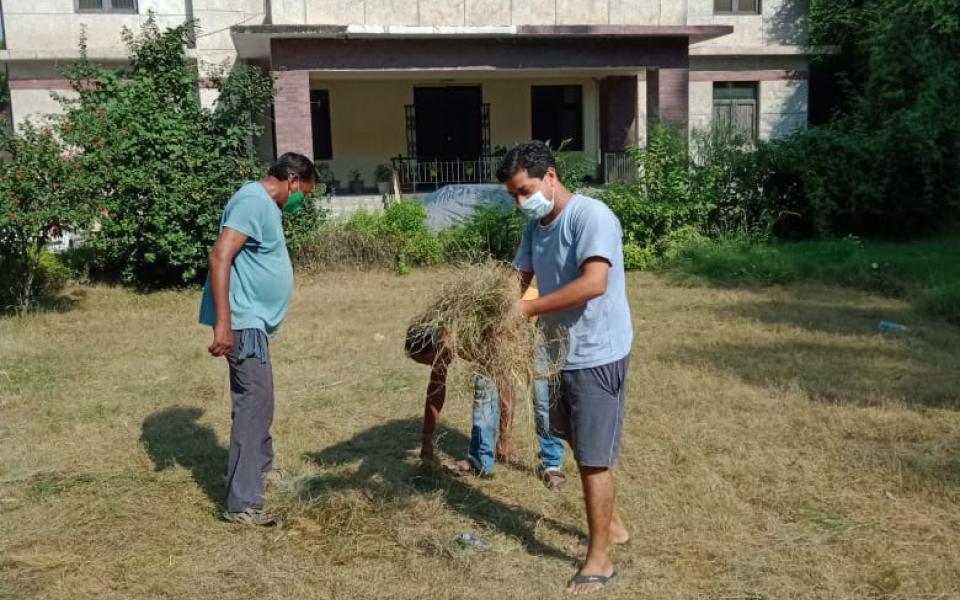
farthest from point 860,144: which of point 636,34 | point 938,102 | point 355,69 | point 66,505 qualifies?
point 66,505

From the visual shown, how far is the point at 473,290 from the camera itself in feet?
12.7

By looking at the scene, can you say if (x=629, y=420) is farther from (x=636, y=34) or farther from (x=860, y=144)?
(x=636, y=34)

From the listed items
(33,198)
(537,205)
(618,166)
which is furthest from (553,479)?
(618,166)

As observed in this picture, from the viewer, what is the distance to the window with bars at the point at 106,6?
16500 millimetres

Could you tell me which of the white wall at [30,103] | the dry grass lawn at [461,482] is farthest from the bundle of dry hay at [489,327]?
the white wall at [30,103]

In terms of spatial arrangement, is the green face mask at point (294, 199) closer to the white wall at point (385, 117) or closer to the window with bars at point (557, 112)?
the white wall at point (385, 117)

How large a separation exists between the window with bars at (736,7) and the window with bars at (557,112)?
11.4ft

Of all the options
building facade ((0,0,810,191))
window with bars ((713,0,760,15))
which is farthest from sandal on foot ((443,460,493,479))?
window with bars ((713,0,760,15))

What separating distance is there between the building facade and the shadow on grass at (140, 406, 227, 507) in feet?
18.7

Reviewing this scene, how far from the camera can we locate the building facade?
14.3 metres

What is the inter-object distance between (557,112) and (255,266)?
54.5 feet

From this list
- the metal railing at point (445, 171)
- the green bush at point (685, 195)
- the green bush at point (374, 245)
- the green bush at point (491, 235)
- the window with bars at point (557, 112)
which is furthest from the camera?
the window with bars at point (557, 112)

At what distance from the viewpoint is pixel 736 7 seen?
1959 cm

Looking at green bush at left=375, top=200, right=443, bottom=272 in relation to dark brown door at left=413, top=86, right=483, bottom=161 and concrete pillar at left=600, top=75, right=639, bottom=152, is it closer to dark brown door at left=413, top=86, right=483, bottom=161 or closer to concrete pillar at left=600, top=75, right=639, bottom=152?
dark brown door at left=413, top=86, right=483, bottom=161
